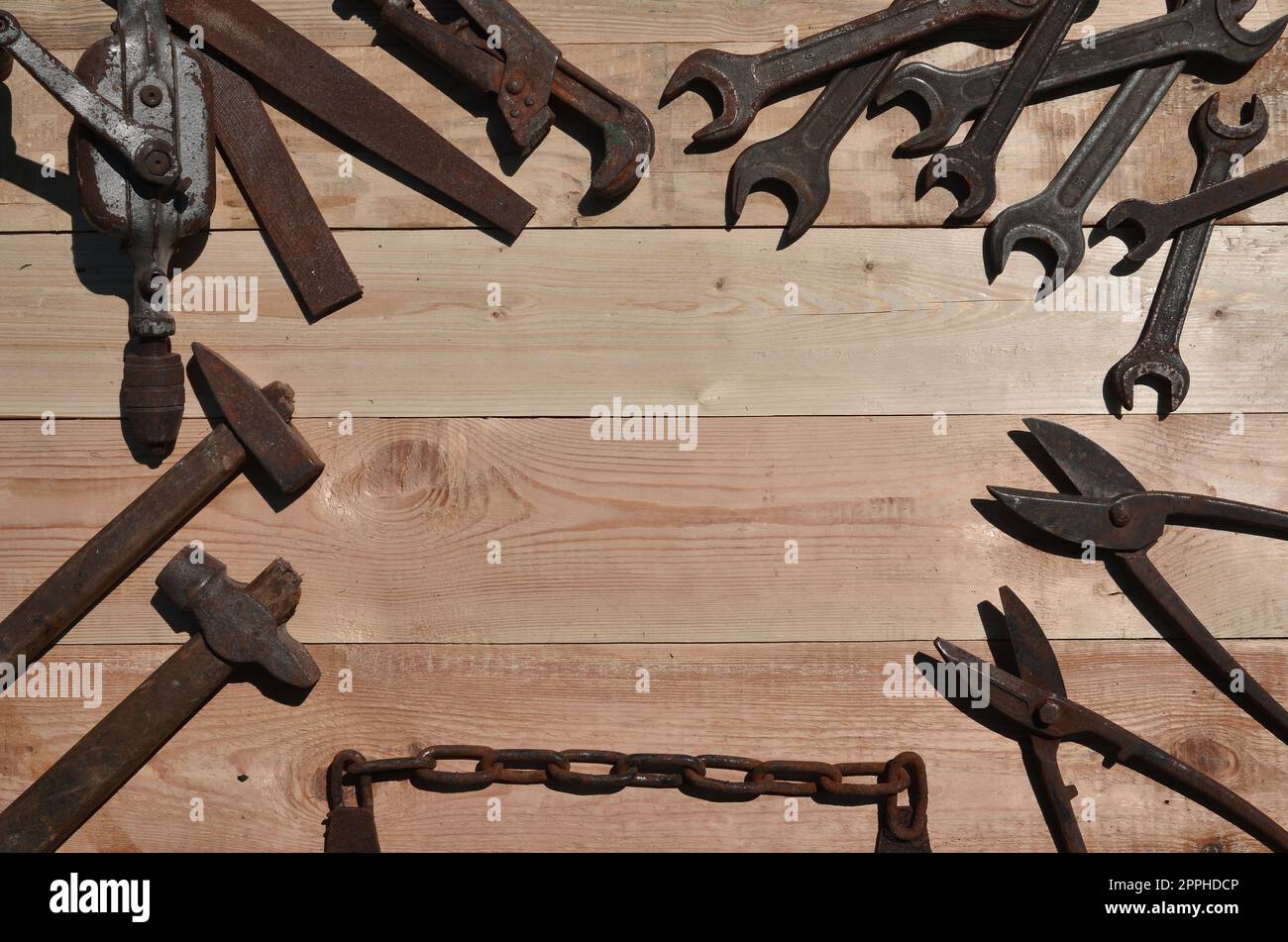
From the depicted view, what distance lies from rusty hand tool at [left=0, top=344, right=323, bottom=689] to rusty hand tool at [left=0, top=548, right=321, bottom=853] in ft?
0.22

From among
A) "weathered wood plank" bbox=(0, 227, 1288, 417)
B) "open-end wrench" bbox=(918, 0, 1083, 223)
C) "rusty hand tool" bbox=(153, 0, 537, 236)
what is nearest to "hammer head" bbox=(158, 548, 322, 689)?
"weathered wood plank" bbox=(0, 227, 1288, 417)

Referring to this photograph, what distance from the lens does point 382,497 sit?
1.34m

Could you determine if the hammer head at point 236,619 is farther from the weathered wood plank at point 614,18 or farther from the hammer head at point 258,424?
the weathered wood plank at point 614,18

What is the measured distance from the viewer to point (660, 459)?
1345 millimetres

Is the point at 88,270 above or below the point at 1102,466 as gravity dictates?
above

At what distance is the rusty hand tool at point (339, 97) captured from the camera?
1.30 meters

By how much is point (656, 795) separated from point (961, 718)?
0.45 meters

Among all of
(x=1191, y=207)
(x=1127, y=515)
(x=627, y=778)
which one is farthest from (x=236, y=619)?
(x=1191, y=207)

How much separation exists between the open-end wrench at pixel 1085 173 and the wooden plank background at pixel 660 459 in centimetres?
Result: 4

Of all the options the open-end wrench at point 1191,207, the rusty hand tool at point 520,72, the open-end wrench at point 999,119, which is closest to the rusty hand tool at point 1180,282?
the open-end wrench at point 1191,207

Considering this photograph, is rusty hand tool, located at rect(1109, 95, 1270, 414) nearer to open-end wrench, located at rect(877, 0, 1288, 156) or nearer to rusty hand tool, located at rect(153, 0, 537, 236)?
open-end wrench, located at rect(877, 0, 1288, 156)
